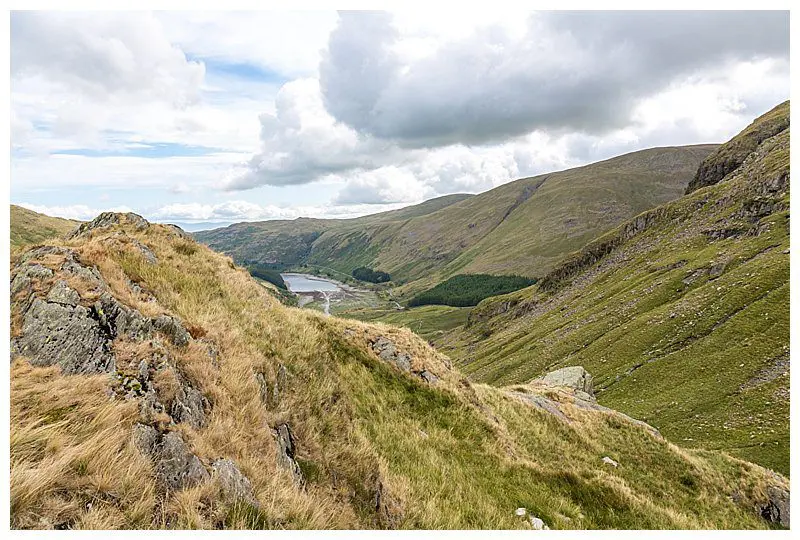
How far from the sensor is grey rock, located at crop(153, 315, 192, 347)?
10117mm

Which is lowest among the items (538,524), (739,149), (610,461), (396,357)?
(610,461)

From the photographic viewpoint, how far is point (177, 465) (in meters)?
6.87

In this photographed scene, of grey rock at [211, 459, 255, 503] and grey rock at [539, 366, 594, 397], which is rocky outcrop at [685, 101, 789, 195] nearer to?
grey rock at [539, 366, 594, 397]

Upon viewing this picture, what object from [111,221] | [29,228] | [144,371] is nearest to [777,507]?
[144,371]

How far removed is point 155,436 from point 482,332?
16729 centimetres

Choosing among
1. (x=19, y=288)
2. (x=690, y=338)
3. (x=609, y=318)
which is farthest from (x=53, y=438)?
(x=609, y=318)

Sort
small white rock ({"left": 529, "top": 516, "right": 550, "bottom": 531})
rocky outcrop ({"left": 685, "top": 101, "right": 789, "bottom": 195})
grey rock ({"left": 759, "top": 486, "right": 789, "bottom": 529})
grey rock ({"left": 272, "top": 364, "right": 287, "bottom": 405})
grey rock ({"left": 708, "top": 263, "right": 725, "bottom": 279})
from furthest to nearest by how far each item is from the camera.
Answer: rocky outcrop ({"left": 685, "top": 101, "right": 789, "bottom": 195})
grey rock ({"left": 708, "top": 263, "right": 725, "bottom": 279})
grey rock ({"left": 759, "top": 486, "right": 789, "bottom": 529})
small white rock ({"left": 529, "top": 516, "right": 550, "bottom": 531})
grey rock ({"left": 272, "top": 364, "right": 287, "bottom": 405})

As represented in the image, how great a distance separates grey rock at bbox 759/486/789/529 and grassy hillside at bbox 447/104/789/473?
25.6 m

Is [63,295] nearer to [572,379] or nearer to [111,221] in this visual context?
[111,221]

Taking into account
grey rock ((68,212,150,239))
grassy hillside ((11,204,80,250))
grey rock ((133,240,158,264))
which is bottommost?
grey rock ((133,240,158,264))

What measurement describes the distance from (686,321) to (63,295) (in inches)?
3798

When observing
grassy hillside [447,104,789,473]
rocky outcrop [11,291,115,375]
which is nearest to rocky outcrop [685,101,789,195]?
grassy hillside [447,104,789,473]

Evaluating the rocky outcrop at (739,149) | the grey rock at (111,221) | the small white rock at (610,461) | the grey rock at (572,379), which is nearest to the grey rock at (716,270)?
the grey rock at (572,379)

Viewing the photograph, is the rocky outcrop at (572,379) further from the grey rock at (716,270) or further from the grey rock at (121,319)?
the grey rock at (716,270)
